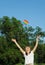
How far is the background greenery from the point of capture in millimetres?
44406

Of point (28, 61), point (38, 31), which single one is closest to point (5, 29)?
point (38, 31)

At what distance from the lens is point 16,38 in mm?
47594

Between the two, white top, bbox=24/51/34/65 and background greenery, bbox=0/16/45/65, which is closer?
Answer: white top, bbox=24/51/34/65

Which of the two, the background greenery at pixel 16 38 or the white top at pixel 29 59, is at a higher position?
the background greenery at pixel 16 38

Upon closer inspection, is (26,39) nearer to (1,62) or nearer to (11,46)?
(11,46)

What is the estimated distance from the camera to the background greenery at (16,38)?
44.4 m

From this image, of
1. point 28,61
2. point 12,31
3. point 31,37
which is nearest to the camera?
point 28,61

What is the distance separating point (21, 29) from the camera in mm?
49594

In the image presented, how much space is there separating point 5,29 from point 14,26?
193 cm

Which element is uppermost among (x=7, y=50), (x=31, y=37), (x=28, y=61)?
(x=31, y=37)

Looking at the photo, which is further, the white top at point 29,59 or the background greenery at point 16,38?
the background greenery at point 16,38

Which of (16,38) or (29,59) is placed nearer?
(29,59)

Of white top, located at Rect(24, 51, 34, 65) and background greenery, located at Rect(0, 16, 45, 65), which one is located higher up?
background greenery, located at Rect(0, 16, 45, 65)

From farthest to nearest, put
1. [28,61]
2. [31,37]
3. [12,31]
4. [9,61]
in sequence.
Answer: [31,37] → [12,31] → [9,61] → [28,61]
